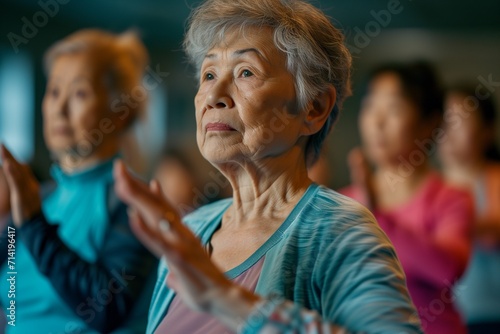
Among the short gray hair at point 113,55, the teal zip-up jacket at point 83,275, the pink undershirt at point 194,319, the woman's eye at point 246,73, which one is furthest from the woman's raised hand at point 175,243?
the short gray hair at point 113,55

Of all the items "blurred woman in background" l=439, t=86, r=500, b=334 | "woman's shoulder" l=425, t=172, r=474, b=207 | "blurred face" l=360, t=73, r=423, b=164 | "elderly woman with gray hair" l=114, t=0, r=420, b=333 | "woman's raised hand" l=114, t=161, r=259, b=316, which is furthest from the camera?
"blurred woman in background" l=439, t=86, r=500, b=334

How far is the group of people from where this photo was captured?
0.79 metres

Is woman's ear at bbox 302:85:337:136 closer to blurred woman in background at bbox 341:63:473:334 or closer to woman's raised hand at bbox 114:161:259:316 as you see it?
woman's raised hand at bbox 114:161:259:316

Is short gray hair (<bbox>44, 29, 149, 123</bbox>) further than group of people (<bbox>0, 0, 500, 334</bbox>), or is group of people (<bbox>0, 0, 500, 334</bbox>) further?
short gray hair (<bbox>44, 29, 149, 123</bbox>)

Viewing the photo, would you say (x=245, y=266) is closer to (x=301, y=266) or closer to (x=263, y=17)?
(x=301, y=266)

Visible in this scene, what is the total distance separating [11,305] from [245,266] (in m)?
0.80

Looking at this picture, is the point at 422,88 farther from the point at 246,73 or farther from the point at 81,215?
the point at 246,73

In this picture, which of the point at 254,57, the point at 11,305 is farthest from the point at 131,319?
the point at 254,57

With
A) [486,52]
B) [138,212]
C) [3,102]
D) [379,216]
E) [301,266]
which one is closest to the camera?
[138,212]

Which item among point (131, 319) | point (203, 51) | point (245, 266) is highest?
point (203, 51)

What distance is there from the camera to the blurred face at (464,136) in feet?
9.59

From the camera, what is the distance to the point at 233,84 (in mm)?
934

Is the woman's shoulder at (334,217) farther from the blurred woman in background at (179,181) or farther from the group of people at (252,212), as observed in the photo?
the blurred woman in background at (179,181)

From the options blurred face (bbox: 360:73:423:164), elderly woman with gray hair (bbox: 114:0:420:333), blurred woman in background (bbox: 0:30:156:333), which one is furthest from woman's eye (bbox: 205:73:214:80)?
blurred face (bbox: 360:73:423:164)
